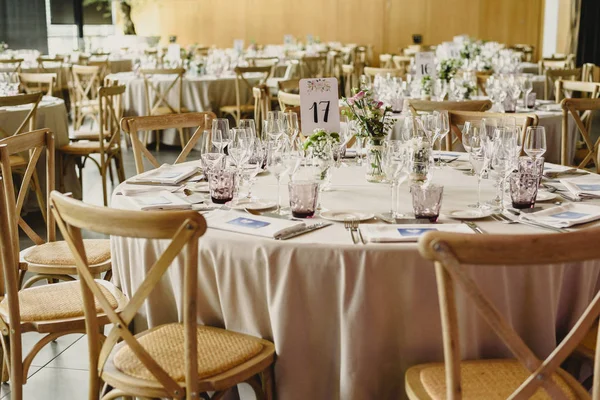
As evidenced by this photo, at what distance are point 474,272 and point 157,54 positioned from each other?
11.6 m

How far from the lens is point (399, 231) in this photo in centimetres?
219

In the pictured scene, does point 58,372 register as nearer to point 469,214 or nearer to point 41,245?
point 41,245

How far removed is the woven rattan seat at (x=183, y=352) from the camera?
2076mm

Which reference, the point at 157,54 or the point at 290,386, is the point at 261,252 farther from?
the point at 157,54

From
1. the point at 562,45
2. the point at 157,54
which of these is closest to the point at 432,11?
the point at 562,45

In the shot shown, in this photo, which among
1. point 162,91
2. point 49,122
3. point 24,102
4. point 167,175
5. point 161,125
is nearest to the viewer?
point 167,175

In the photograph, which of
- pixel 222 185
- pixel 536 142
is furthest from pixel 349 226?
pixel 536 142

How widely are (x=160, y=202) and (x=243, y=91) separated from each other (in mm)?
6403

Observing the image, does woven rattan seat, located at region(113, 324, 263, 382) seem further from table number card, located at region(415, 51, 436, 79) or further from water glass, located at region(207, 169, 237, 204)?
table number card, located at region(415, 51, 436, 79)

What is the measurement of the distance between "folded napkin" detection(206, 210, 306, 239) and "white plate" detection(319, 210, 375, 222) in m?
0.13

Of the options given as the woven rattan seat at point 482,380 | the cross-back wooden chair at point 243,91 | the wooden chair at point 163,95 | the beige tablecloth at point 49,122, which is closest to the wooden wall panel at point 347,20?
the cross-back wooden chair at point 243,91

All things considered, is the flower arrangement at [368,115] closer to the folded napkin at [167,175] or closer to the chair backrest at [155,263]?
the folded napkin at [167,175]

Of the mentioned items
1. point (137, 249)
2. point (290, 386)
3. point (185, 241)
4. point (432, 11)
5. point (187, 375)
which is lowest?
point (290, 386)

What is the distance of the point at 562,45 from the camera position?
1520 cm
